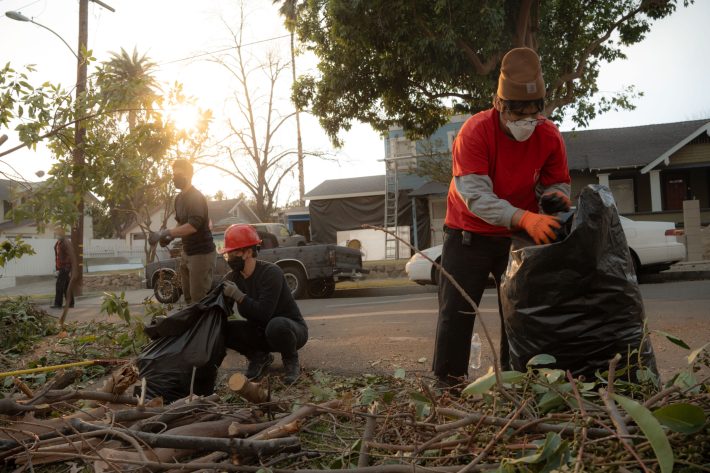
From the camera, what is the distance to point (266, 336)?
466 centimetres

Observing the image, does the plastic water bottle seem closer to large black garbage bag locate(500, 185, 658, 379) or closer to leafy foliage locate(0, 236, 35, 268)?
large black garbage bag locate(500, 185, 658, 379)

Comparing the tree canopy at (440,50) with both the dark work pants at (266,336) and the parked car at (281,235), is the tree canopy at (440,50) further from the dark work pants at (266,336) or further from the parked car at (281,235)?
the dark work pants at (266,336)

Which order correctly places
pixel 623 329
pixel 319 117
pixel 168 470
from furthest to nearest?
1. pixel 319 117
2. pixel 623 329
3. pixel 168 470

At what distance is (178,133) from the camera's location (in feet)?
19.8

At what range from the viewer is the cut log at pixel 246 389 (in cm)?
276

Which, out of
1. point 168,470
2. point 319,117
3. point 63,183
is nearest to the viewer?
point 168,470

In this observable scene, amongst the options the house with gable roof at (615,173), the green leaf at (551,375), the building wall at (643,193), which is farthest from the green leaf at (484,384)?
the building wall at (643,193)

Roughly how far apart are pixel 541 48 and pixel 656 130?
A: 14.2 m

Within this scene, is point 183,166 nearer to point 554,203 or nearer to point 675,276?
point 554,203

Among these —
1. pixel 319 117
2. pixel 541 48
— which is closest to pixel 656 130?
pixel 541 48

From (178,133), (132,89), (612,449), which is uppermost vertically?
(132,89)

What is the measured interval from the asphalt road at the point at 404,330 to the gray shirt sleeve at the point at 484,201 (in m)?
0.86

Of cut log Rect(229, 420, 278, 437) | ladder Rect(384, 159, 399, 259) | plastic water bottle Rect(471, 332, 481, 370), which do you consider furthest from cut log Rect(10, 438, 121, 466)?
ladder Rect(384, 159, 399, 259)

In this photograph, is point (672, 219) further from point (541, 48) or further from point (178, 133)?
point (178, 133)
